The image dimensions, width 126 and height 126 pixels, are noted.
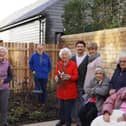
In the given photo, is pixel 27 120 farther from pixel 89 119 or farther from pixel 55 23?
pixel 55 23

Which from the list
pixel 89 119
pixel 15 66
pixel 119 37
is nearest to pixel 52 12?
pixel 15 66

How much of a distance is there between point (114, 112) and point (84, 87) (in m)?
2.01

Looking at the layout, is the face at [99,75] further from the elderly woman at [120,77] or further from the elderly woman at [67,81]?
the elderly woman at [67,81]

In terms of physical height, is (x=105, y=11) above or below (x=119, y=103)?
above

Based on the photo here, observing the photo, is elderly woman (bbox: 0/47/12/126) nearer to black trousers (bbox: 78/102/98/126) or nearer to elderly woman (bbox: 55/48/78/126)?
elderly woman (bbox: 55/48/78/126)

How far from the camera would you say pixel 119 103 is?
238 inches

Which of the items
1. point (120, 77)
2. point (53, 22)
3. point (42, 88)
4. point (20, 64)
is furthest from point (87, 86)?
point (53, 22)

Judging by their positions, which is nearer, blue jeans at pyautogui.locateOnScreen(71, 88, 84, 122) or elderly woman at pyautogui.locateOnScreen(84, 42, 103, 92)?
elderly woman at pyautogui.locateOnScreen(84, 42, 103, 92)

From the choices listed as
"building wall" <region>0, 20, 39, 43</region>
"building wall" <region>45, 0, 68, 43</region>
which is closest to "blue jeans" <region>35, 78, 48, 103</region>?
"building wall" <region>45, 0, 68, 43</region>

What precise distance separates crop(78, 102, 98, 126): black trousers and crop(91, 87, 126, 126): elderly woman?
101 cm

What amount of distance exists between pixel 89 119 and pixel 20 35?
21.2 metres

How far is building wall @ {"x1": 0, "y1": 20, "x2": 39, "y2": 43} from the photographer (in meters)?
23.9

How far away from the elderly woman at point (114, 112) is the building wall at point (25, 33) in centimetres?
1749

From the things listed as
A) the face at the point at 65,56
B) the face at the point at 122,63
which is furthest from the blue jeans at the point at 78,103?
the face at the point at 122,63
